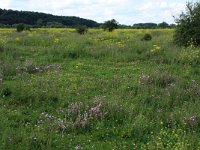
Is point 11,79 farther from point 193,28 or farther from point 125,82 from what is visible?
point 193,28

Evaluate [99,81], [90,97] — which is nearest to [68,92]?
[90,97]

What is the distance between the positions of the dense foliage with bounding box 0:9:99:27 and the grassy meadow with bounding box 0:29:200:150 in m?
69.1

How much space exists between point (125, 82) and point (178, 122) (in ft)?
12.3

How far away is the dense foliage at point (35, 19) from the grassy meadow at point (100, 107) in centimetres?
6910

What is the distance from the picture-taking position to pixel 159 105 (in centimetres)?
882

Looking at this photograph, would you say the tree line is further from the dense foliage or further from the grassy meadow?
the grassy meadow

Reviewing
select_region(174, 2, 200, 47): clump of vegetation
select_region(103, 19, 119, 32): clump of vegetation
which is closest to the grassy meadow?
select_region(174, 2, 200, 47): clump of vegetation

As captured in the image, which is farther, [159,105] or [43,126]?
[159,105]

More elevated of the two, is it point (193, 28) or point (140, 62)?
point (193, 28)

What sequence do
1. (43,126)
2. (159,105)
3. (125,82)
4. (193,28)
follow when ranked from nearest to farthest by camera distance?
(43,126), (159,105), (125,82), (193,28)

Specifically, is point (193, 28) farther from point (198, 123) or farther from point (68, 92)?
point (198, 123)

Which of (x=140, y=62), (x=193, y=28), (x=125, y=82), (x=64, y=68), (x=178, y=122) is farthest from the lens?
(x=193, y=28)

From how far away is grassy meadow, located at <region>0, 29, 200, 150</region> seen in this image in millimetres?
6609

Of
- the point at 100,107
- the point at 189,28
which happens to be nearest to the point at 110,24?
the point at 189,28
